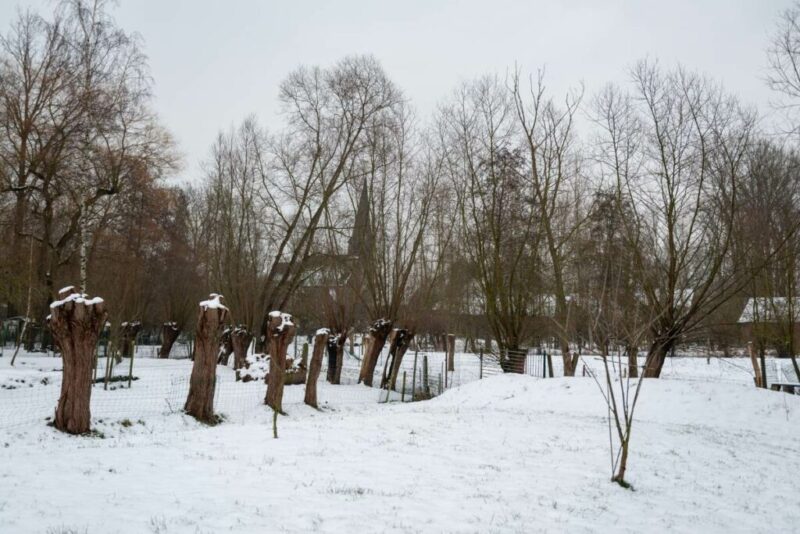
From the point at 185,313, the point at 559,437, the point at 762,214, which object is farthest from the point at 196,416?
the point at 185,313

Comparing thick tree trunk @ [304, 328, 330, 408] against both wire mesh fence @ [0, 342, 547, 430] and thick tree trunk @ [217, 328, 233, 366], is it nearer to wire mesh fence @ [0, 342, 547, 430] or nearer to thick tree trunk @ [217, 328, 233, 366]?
wire mesh fence @ [0, 342, 547, 430]

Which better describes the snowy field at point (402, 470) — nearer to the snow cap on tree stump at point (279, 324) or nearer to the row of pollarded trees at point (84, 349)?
the row of pollarded trees at point (84, 349)

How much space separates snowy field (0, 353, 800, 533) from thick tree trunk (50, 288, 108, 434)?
350 millimetres

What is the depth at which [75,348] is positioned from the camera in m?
8.68

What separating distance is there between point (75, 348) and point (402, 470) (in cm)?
580

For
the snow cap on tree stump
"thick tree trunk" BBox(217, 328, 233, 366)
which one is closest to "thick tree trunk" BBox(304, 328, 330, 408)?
the snow cap on tree stump

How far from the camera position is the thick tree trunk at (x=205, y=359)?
417 inches

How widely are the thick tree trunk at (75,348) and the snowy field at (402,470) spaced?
350 millimetres

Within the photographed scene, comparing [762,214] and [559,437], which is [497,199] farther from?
[559,437]

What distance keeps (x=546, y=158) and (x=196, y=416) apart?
486 inches

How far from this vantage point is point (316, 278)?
2378cm

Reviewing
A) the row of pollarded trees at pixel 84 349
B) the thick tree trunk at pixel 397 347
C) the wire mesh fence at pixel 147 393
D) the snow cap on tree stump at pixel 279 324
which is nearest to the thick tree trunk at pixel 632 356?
the row of pollarded trees at pixel 84 349

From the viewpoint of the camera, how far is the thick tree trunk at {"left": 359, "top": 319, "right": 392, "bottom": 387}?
63.3 ft

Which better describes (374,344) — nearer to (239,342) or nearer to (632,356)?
(239,342)
